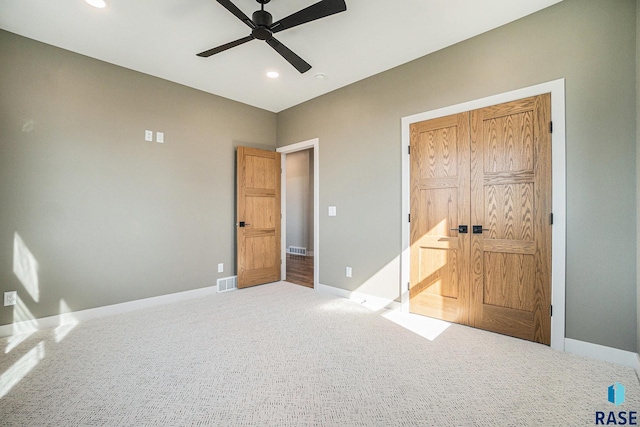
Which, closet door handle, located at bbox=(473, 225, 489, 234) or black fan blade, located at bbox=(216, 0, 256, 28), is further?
closet door handle, located at bbox=(473, 225, 489, 234)

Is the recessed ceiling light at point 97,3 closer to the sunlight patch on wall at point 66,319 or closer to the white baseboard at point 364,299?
the sunlight patch on wall at point 66,319

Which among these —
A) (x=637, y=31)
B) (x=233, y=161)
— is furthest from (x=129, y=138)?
(x=637, y=31)

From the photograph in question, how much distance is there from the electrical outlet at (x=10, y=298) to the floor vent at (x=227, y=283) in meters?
2.03

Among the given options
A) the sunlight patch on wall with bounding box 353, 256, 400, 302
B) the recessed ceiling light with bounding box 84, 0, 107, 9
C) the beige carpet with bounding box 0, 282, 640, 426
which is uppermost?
the recessed ceiling light with bounding box 84, 0, 107, 9

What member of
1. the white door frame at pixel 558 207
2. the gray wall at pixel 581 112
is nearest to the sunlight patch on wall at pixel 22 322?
the gray wall at pixel 581 112

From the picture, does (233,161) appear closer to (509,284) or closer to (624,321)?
(509,284)

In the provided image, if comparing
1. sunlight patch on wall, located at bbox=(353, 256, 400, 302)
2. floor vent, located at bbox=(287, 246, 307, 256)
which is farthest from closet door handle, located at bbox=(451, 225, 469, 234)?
floor vent, located at bbox=(287, 246, 307, 256)

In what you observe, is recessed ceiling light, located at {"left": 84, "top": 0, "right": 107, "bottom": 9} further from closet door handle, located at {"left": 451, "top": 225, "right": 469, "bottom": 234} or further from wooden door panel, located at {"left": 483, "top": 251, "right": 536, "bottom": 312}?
wooden door panel, located at {"left": 483, "top": 251, "right": 536, "bottom": 312}

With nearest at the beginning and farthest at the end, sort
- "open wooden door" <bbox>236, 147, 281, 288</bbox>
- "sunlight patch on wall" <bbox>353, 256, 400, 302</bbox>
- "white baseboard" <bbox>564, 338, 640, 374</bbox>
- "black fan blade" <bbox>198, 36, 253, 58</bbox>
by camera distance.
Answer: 1. "white baseboard" <bbox>564, 338, 640, 374</bbox>
2. "black fan blade" <bbox>198, 36, 253, 58</bbox>
3. "sunlight patch on wall" <bbox>353, 256, 400, 302</bbox>
4. "open wooden door" <bbox>236, 147, 281, 288</bbox>

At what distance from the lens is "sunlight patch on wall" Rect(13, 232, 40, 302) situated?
2.66 meters

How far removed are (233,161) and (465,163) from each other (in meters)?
3.19

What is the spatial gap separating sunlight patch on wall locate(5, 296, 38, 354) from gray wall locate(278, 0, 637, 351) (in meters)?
3.68

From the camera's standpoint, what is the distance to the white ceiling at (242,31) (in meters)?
2.31

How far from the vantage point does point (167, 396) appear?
1.74 meters
